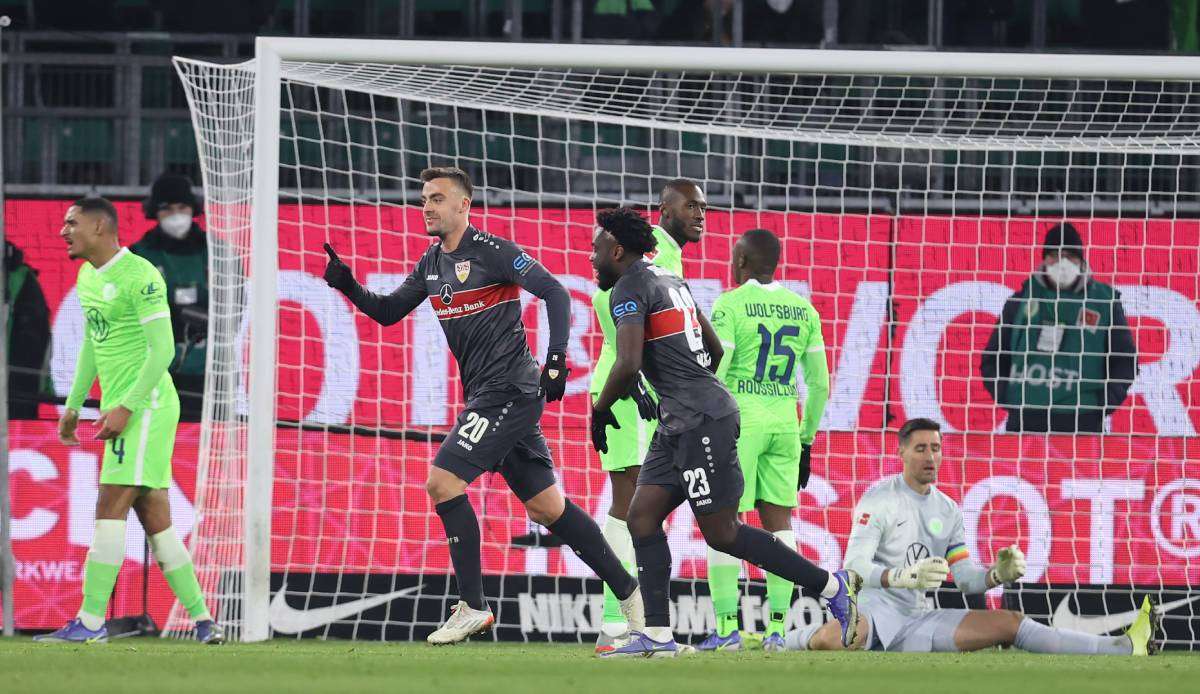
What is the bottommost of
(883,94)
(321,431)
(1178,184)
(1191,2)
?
(321,431)

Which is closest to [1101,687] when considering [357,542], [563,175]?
[357,542]

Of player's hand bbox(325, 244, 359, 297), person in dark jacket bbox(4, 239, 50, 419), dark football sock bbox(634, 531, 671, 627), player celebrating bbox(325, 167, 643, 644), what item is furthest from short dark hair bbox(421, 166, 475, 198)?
person in dark jacket bbox(4, 239, 50, 419)

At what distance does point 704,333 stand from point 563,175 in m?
4.02

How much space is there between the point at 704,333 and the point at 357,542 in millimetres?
3435

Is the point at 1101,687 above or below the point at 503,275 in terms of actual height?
below

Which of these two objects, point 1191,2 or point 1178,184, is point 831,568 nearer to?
point 1178,184

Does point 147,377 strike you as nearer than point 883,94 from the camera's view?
Yes

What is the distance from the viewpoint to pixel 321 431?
9445 millimetres

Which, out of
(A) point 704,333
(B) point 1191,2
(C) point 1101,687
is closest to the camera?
(C) point 1101,687

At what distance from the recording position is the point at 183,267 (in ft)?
31.4

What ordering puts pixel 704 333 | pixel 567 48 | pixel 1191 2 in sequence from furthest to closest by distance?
pixel 1191 2 → pixel 567 48 → pixel 704 333

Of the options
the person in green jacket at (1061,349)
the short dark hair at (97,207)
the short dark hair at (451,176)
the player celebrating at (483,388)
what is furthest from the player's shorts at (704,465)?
the person in green jacket at (1061,349)

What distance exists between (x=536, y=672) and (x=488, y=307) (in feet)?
5.75

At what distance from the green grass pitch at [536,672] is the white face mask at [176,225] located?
10.1 feet
